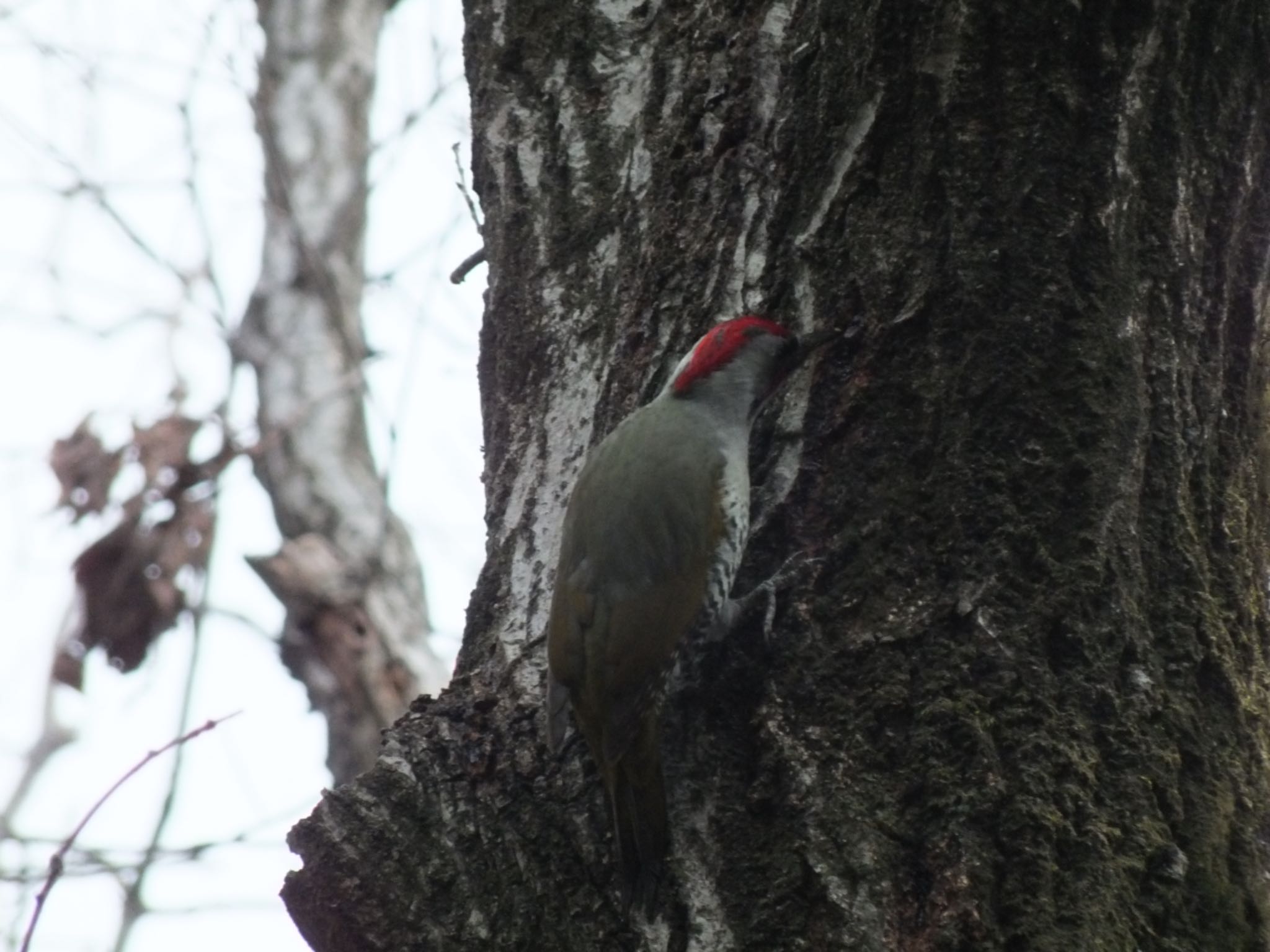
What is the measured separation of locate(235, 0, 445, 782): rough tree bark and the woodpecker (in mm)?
3260

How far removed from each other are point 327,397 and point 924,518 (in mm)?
5269

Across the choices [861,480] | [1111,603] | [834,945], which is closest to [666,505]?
[861,480]

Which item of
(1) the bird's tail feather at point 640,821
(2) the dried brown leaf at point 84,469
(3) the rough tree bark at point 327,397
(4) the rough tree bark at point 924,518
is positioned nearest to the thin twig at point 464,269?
(4) the rough tree bark at point 924,518

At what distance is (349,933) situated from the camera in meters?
A: 2.16

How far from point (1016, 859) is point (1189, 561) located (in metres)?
0.66

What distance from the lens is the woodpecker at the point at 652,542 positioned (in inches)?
95.4

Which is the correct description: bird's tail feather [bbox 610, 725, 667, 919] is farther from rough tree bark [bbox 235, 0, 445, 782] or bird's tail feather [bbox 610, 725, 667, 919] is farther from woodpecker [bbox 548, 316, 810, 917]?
rough tree bark [bbox 235, 0, 445, 782]

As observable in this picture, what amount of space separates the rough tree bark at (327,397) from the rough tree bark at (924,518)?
3096 millimetres

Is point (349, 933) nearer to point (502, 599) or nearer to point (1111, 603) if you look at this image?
point (502, 599)

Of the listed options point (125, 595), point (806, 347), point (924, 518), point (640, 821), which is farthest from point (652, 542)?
point (125, 595)

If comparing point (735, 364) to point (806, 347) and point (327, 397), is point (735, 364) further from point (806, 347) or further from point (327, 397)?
point (327, 397)

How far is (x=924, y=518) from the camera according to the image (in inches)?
93.4

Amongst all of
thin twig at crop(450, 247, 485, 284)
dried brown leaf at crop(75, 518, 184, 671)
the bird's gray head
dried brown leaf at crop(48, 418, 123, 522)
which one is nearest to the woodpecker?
the bird's gray head

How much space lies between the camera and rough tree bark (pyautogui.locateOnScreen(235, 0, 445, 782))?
5.92 m
